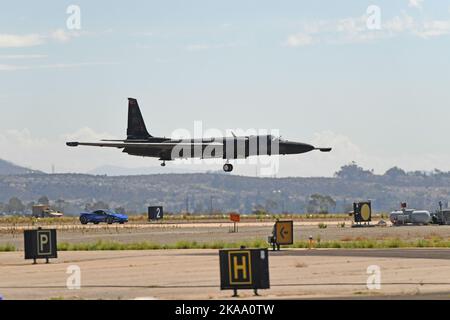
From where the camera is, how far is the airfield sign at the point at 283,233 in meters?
47.6

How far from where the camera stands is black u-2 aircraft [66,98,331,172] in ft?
299

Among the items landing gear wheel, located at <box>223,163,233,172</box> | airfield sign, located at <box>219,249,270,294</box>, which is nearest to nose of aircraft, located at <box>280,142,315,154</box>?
landing gear wheel, located at <box>223,163,233,172</box>

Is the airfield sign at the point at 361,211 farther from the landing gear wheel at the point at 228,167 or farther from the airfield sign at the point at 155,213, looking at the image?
the airfield sign at the point at 155,213

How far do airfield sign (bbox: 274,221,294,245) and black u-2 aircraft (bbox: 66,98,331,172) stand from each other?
1619 inches

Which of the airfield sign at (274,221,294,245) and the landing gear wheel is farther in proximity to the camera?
the landing gear wheel

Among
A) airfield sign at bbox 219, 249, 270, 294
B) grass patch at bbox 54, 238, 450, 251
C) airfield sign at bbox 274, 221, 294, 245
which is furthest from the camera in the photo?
grass patch at bbox 54, 238, 450, 251

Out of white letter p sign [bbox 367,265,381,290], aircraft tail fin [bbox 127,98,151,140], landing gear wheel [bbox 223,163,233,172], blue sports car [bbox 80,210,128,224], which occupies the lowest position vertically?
white letter p sign [bbox 367,265,381,290]

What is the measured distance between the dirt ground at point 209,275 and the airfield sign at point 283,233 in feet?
5.96

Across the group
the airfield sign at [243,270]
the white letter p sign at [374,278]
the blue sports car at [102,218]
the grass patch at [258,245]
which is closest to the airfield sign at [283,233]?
the grass patch at [258,245]

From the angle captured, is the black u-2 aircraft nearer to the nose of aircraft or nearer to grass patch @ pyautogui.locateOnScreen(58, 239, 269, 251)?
the nose of aircraft

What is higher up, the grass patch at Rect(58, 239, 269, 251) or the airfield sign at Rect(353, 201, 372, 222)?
the airfield sign at Rect(353, 201, 372, 222)
